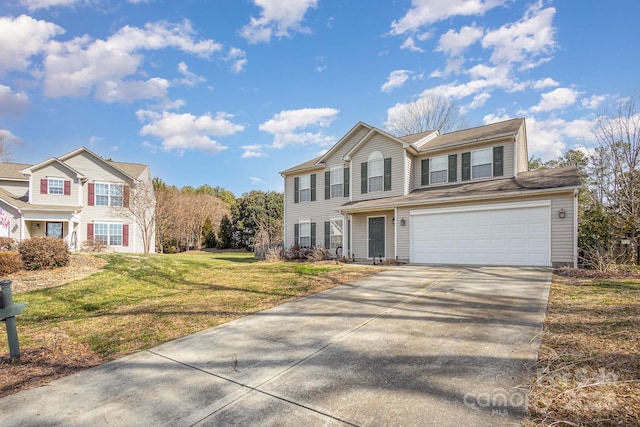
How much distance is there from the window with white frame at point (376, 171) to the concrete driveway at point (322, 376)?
10437 mm

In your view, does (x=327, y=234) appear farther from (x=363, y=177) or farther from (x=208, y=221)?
(x=208, y=221)

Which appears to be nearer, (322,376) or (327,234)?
(322,376)

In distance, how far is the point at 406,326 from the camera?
4520 mm

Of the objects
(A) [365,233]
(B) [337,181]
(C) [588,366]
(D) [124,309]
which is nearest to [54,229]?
(B) [337,181]

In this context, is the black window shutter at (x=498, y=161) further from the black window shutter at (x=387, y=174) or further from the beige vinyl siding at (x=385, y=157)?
the black window shutter at (x=387, y=174)

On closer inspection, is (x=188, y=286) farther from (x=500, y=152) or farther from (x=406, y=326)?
(x=500, y=152)

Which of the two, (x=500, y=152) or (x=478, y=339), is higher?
(x=500, y=152)

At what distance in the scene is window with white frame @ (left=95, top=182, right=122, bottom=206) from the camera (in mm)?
21156

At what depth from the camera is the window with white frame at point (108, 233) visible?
20.8 m

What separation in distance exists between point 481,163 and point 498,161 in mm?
652

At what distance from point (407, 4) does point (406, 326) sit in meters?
12.3

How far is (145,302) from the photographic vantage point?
714cm

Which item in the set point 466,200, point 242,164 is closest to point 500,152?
point 466,200

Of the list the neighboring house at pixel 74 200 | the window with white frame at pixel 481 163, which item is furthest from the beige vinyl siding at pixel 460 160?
the neighboring house at pixel 74 200
